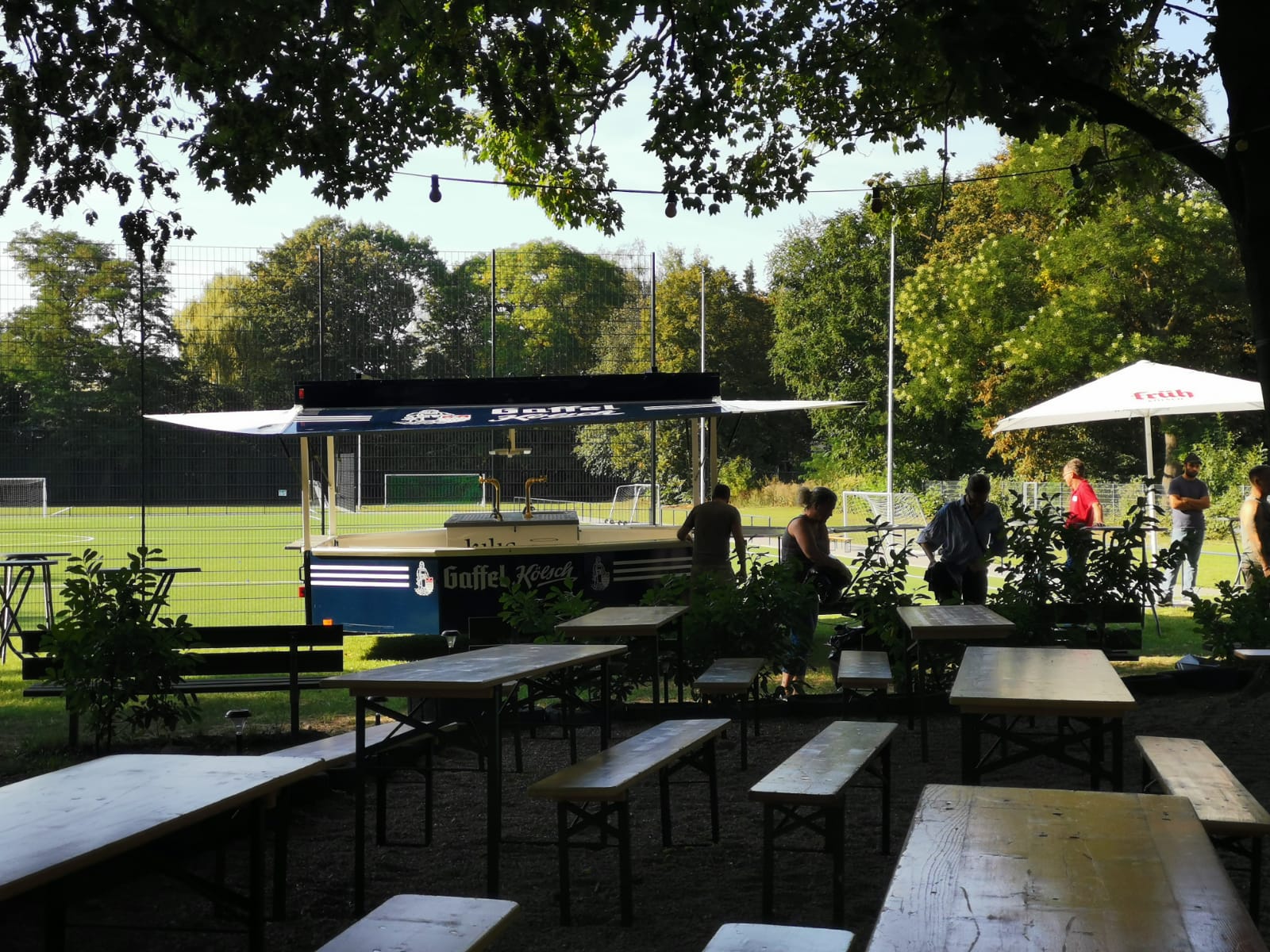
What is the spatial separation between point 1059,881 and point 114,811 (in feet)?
7.79

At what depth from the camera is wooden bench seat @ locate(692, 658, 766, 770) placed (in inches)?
283

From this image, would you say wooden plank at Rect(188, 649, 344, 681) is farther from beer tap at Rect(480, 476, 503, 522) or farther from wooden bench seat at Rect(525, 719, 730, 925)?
beer tap at Rect(480, 476, 503, 522)

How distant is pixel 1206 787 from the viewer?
15.4ft

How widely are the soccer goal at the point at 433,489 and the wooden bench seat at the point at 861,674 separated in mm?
7071

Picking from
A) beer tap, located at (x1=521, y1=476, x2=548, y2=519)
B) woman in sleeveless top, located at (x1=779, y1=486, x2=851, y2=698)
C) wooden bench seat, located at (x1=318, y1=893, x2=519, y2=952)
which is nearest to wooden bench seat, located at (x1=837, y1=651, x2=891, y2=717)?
woman in sleeveless top, located at (x1=779, y1=486, x2=851, y2=698)

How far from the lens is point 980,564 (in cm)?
1048

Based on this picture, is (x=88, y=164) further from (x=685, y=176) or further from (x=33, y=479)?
(x=33, y=479)

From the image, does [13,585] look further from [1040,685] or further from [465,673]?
[1040,685]

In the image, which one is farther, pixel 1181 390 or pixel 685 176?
pixel 1181 390

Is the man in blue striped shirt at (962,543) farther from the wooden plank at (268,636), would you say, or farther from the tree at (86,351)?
the tree at (86,351)

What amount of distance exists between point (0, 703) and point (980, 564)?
791 centimetres

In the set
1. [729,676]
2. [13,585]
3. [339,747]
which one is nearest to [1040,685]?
[729,676]

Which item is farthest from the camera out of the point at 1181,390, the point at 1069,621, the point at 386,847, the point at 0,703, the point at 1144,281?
the point at 1144,281

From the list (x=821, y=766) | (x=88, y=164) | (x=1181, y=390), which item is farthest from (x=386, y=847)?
(x=1181, y=390)
